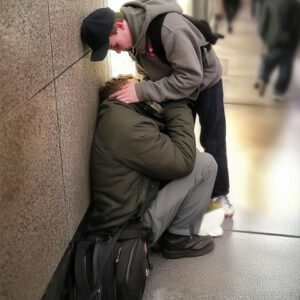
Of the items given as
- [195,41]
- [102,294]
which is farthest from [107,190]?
Answer: [195,41]

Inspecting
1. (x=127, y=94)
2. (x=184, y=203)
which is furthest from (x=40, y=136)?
(x=184, y=203)

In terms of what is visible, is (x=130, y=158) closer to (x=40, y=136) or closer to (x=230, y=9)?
(x=40, y=136)

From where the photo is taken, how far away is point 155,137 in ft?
6.05

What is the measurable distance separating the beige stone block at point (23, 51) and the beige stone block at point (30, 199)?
44 mm

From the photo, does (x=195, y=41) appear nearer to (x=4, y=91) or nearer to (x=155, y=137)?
(x=155, y=137)

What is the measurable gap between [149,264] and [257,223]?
2.66ft

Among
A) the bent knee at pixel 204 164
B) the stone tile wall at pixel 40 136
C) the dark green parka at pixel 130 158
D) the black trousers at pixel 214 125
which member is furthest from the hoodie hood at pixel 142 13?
the bent knee at pixel 204 164

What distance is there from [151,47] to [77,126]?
1.71 ft

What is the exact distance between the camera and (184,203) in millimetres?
2117

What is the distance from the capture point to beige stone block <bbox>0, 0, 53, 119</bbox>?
3.63 feet

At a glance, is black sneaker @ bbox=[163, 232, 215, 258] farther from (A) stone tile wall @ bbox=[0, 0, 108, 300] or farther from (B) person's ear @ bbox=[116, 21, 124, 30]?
(B) person's ear @ bbox=[116, 21, 124, 30]

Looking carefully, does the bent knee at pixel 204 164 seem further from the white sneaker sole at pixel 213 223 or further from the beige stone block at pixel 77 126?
the beige stone block at pixel 77 126

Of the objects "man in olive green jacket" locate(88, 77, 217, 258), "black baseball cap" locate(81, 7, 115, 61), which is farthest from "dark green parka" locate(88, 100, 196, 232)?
"black baseball cap" locate(81, 7, 115, 61)

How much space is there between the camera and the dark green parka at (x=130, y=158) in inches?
72.2
